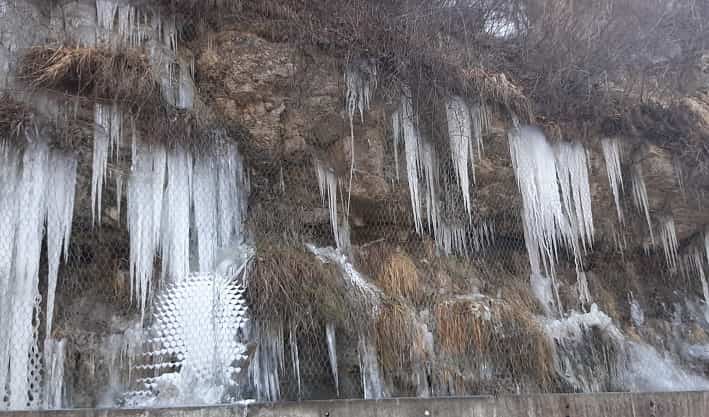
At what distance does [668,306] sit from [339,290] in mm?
4409

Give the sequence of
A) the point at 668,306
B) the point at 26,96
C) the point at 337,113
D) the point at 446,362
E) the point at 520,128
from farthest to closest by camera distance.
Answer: the point at 668,306
the point at 520,128
the point at 337,113
the point at 446,362
the point at 26,96

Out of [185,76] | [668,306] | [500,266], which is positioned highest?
[185,76]

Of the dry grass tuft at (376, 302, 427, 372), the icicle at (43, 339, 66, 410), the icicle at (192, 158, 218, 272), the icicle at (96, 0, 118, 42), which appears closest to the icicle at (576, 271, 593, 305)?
the dry grass tuft at (376, 302, 427, 372)

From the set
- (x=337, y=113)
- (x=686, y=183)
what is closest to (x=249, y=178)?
(x=337, y=113)

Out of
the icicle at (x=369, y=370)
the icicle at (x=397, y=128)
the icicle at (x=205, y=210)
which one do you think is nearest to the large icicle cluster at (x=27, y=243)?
the icicle at (x=205, y=210)

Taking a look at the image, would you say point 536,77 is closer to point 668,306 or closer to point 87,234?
point 668,306

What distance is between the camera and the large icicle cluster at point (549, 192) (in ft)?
23.3

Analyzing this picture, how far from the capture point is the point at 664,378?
7.38 metres

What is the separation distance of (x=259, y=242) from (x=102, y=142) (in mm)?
1566

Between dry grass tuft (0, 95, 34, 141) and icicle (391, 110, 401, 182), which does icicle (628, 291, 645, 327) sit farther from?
dry grass tuft (0, 95, 34, 141)

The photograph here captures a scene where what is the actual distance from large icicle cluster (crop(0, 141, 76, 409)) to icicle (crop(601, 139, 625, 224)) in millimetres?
5265

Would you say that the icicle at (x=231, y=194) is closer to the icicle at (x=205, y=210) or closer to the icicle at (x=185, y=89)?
the icicle at (x=205, y=210)

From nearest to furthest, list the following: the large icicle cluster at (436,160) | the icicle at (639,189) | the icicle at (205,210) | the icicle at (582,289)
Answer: the icicle at (205,210) → the large icicle cluster at (436,160) → the icicle at (639,189) → the icicle at (582,289)

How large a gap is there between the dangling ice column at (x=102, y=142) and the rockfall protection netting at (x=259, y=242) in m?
0.02
